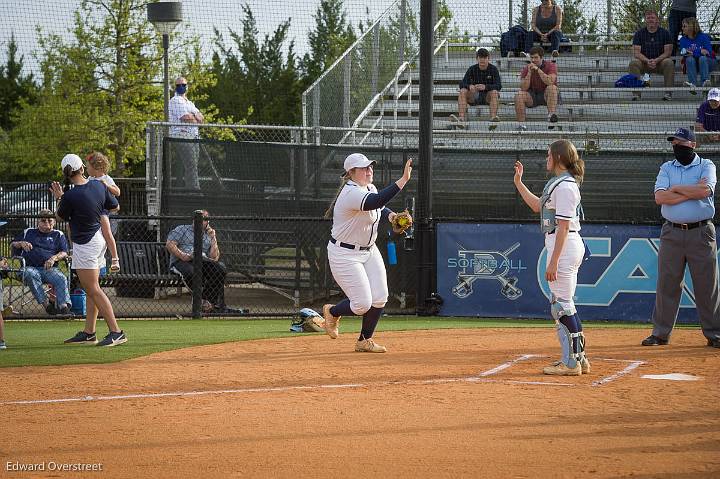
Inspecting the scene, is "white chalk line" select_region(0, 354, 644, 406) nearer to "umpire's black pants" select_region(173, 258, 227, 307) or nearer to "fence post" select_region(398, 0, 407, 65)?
"umpire's black pants" select_region(173, 258, 227, 307)

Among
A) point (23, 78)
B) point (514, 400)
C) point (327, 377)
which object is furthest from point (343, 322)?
point (23, 78)

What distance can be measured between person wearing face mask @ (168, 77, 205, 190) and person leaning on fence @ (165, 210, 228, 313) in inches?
54.2

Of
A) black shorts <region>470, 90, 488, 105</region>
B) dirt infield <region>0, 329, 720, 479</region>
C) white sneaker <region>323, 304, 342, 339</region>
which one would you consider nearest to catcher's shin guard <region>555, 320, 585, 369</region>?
dirt infield <region>0, 329, 720, 479</region>

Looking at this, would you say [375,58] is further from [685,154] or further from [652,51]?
[685,154]

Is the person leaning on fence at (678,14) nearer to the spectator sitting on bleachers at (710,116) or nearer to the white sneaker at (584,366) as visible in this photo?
the spectator sitting on bleachers at (710,116)

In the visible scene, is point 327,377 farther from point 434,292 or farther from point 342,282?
point 434,292

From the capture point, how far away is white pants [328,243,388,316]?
968cm

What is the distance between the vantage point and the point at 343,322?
532 inches

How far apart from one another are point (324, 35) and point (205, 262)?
32.9m

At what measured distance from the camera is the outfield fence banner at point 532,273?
44.4ft

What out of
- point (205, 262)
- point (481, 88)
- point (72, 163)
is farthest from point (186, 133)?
point (72, 163)

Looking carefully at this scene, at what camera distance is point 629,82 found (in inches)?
758

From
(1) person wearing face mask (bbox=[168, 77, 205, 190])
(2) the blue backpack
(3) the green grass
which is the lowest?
(3) the green grass

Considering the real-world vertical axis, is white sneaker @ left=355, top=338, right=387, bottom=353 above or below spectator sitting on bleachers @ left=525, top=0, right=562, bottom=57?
below
